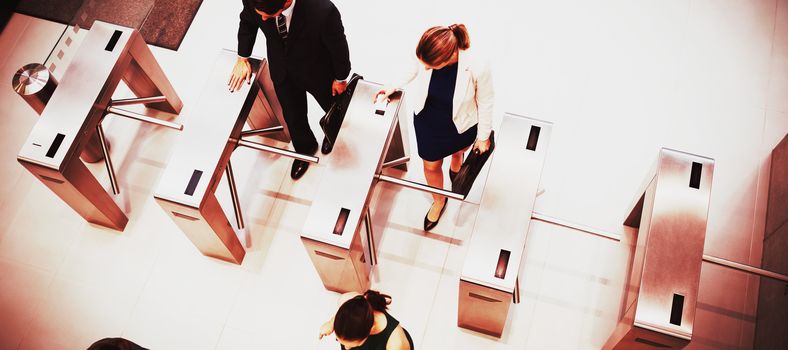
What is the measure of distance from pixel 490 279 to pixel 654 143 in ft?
5.86

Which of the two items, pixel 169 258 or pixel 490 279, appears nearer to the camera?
pixel 490 279

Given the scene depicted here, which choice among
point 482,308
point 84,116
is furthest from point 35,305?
point 482,308

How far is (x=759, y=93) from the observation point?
3.73 meters

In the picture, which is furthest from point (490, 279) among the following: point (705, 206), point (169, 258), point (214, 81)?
point (169, 258)

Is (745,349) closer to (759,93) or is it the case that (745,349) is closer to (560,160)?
(560,160)

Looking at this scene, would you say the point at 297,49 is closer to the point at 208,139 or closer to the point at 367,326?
the point at 208,139

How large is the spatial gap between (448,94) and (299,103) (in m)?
0.94

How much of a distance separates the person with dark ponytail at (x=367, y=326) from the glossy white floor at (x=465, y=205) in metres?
0.82

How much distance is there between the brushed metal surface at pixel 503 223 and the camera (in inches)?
97.6

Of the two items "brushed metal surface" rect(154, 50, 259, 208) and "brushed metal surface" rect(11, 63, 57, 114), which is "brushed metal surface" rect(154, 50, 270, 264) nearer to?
"brushed metal surface" rect(154, 50, 259, 208)

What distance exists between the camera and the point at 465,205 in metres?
3.44

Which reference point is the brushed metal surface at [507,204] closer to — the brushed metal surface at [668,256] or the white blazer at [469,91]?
the white blazer at [469,91]

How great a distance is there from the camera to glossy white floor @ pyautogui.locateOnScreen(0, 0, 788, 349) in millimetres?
3184

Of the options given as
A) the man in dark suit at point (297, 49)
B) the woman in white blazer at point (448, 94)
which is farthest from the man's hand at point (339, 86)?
the woman in white blazer at point (448, 94)
